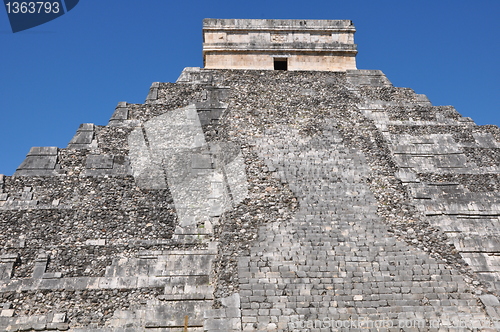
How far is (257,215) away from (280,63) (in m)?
8.08

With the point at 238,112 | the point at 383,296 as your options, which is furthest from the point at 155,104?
the point at 383,296

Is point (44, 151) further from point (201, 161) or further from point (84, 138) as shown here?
point (201, 161)

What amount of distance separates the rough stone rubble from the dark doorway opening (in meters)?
2.25

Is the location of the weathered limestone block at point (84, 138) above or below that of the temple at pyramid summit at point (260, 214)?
above

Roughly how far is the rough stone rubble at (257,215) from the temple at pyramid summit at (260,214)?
0.04 metres

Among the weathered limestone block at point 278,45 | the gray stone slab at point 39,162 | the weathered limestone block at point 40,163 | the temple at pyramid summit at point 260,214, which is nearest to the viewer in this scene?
the temple at pyramid summit at point 260,214

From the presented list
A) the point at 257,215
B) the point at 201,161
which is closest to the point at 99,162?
the point at 201,161

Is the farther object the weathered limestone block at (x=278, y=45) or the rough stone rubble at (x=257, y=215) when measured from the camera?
the weathered limestone block at (x=278, y=45)

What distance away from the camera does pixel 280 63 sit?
683 inches

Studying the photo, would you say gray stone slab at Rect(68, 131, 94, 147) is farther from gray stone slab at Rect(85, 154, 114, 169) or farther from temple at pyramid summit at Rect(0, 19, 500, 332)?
gray stone slab at Rect(85, 154, 114, 169)

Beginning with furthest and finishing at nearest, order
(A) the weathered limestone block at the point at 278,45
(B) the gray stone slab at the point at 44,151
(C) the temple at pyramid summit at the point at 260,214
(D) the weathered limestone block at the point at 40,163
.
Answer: (A) the weathered limestone block at the point at 278,45 → (B) the gray stone slab at the point at 44,151 → (D) the weathered limestone block at the point at 40,163 → (C) the temple at pyramid summit at the point at 260,214

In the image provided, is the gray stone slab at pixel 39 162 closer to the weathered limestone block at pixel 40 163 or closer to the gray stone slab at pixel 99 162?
the weathered limestone block at pixel 40 163

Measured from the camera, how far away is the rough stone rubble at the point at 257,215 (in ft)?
30.0

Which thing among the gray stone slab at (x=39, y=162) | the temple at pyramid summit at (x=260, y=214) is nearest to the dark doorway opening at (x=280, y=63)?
the temple at pyramid summit at (x=260, y=214)
